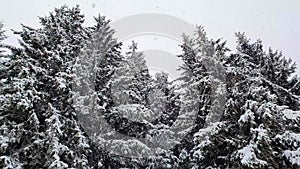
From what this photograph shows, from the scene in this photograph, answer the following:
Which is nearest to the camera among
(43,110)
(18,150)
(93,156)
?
(18,150)

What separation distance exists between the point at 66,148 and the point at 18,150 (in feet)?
5.62

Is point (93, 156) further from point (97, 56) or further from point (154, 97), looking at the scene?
point (154, 97)

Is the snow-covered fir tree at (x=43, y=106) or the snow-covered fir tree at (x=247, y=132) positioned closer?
the snow-covered fir tree at (x=247, y=132)

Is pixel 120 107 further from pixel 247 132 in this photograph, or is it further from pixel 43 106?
pixel 247 132

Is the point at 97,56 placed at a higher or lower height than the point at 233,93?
higher

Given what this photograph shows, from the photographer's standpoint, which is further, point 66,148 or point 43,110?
point 43,110

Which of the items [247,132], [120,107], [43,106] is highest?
[120,107]

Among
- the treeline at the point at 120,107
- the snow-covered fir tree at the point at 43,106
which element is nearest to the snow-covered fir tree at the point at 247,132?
the treeline at the point at 120,107

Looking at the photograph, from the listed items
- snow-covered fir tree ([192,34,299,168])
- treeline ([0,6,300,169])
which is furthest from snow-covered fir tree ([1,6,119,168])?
snow-covered fir tree ([192,34,299,168])

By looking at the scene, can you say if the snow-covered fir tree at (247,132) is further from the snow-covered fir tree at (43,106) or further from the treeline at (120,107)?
the snow-covered fir tree at (43,106)

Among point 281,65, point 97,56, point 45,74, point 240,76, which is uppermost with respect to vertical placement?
point 281,65

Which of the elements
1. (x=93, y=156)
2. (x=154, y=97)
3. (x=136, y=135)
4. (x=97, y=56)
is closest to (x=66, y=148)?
(x=93, y=156)

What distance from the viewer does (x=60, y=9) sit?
15867 mm

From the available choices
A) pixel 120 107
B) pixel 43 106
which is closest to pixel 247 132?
pixel 120 107
